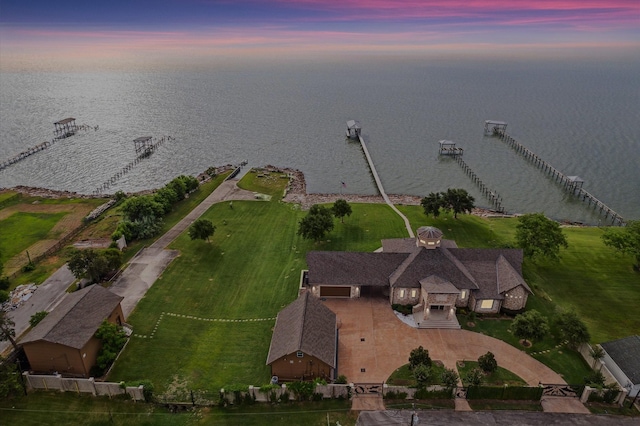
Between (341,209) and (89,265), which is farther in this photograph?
(341,209)

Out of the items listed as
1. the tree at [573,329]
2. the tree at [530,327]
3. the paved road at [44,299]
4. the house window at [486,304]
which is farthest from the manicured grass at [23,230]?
the tree at [573,329]

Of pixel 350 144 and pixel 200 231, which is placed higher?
pixel 350 144

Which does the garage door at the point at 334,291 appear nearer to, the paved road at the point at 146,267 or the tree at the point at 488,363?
the tree at the point at 488,363

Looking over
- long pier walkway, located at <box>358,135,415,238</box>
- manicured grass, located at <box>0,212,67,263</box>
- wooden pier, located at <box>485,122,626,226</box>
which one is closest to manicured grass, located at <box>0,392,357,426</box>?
manicured grass, located at <box>0,212,67,263</box>

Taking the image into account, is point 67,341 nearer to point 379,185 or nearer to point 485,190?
point 379,185

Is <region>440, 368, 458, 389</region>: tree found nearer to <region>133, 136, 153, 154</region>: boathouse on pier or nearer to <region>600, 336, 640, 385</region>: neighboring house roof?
<region>600, 336, 640, 385</region>: neighboring house roof

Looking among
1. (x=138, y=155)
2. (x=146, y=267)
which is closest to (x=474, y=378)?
(x=146, y=267)
